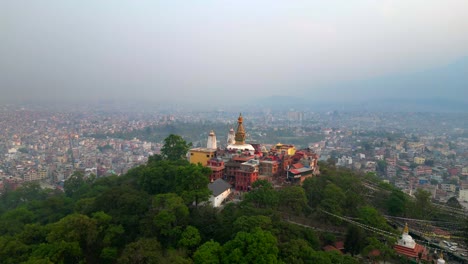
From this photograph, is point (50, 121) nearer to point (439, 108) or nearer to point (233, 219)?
point (233, 219)

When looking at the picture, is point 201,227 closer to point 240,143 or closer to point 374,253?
point 374,253

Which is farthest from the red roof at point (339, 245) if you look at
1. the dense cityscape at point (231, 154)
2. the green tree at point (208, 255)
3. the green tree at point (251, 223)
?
the green tree at point (208, 255)

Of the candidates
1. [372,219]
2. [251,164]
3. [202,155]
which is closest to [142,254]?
[251,164]

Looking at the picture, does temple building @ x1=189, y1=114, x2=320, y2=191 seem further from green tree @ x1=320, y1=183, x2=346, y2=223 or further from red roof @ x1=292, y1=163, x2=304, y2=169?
green tree @ x1=320, y1=183, x2=346, y2=223

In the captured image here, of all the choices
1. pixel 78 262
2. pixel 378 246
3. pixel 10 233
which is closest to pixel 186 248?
pixel 78 262

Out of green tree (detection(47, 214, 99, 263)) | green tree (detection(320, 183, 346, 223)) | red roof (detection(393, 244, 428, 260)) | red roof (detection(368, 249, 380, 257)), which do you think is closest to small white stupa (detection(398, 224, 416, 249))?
red roof (detection(393, 244, 428, 260))

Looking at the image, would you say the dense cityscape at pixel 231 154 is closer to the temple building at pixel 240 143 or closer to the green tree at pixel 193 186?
the temple building at pixel 240 143
